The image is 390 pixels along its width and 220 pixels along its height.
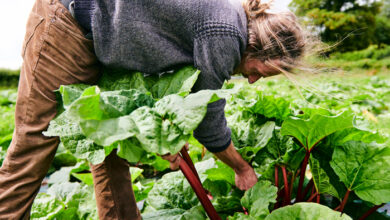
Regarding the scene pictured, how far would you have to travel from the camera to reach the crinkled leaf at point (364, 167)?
1.55 meters

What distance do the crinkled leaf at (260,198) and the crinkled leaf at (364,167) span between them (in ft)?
1.15

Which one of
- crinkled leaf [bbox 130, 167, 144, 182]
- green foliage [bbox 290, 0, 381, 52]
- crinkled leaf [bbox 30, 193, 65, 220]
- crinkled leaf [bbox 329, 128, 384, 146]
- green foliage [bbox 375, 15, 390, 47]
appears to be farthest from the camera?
green foliage [bbox 375, 15, 390, 47]

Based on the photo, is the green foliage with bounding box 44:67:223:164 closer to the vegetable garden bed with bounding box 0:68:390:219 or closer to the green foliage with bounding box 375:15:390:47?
the vegetable garden bed with bounding box 0:68:390:219

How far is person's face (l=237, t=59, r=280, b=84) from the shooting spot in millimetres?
1661

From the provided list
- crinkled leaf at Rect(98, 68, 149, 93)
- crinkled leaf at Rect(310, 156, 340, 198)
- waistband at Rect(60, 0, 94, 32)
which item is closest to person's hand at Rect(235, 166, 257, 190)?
crinkled leaf at Rect(310, 156, 340, 198)

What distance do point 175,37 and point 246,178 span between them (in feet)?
3.08

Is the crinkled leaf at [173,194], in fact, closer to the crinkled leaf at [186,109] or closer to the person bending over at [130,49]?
the person bending over at [130,49]

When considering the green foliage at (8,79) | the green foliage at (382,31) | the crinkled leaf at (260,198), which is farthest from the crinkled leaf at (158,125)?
the green foliage at (382,31)

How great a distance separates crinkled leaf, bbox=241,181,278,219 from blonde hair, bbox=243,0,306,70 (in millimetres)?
659

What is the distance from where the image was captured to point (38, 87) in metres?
1.52

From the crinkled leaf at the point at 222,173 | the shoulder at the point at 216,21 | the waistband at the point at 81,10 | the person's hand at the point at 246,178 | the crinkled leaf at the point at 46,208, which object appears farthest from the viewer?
the crinkled leaf at the point at 46,208

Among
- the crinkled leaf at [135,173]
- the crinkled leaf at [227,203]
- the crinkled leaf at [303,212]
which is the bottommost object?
the crinkled leaf at [135,173]

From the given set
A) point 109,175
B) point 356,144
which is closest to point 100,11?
point 109,175

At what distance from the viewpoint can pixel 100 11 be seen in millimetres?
1483
